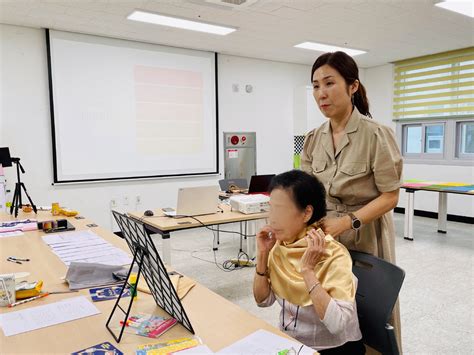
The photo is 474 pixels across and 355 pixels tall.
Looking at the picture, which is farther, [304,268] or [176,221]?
[176,221]

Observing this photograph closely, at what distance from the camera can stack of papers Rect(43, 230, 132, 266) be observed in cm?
184

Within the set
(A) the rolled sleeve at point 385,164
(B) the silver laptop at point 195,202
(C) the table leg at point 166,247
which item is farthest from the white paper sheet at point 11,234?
(A) the rolled sleeve at point 385,164

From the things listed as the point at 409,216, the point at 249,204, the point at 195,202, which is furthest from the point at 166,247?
the point at 409,216

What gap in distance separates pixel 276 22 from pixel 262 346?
4.18 metres

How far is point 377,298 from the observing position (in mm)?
1369

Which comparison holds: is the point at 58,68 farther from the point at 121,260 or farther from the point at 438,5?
the point at 438,5

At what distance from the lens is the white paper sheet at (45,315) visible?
3.90 ft

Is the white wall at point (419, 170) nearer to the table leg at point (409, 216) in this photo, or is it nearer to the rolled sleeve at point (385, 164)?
the table leg at point (409, 216)

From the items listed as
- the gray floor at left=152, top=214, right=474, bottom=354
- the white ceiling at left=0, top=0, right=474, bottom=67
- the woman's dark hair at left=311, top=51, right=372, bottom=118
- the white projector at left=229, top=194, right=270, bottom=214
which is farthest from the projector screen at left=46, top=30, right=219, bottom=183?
the woman's dark hair at left=311, top=51, right=372, bottom=118

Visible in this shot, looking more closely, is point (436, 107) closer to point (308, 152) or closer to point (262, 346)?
point (308, 152)

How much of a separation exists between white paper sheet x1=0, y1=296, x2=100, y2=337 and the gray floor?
5.89 ft

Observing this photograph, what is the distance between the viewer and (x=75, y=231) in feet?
8.13

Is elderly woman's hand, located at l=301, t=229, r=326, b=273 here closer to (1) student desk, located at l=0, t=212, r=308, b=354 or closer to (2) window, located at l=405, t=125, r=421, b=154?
(1) student desk, located at l=0, t=212, r=308, b=354

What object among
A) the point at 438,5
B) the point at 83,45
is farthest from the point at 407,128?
the point at 83,45
